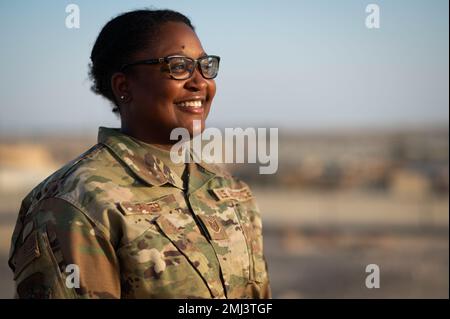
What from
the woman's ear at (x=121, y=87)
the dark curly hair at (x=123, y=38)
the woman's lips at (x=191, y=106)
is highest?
the dark curly hair at (x=123, y=38)

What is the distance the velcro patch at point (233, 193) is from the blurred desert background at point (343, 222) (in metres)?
5.47

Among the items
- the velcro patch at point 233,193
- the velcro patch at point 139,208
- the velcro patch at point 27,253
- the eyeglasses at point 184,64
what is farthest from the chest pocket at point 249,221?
the velcro patch at point 27,253

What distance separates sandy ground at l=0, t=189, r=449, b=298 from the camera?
31.2 ft

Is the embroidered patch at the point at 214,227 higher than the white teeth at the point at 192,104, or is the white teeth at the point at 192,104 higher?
the white teeth at the point at 192,104

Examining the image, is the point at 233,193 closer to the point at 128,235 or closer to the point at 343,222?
the point at 128,235

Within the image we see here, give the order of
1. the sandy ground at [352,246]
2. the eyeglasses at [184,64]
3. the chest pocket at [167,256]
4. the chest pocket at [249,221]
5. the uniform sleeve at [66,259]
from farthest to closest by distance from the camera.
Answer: the sandy ground at [352,246] < the chest pocket at [249,221] < the eyeglasses at [184,64] < the chest pocket at [167,256] < the uniform sleeve at [66,259]

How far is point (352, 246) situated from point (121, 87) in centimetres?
1042

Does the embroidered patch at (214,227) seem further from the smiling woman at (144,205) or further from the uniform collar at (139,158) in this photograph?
the uniform collar at (139,158)

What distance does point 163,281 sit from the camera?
2316 mm

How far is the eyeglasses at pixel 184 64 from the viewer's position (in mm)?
2488

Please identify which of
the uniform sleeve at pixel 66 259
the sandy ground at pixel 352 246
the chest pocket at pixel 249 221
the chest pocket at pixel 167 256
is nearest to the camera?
the uniform sleeve at pixel 66 259

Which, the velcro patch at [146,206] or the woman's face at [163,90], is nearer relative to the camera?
the velcro patch at [146,206]

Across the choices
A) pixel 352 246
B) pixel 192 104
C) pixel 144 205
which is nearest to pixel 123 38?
pixel 192 104
